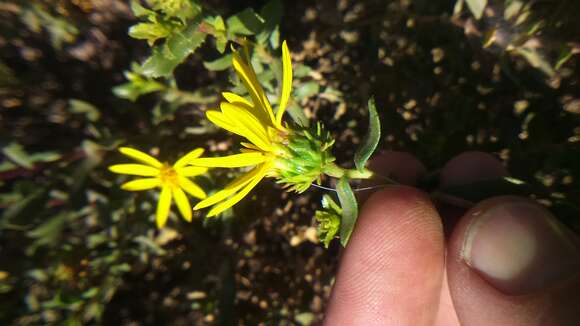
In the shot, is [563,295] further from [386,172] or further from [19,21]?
[19,21]

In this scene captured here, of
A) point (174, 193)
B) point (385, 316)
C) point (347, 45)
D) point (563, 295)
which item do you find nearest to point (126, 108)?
point (174, 193)

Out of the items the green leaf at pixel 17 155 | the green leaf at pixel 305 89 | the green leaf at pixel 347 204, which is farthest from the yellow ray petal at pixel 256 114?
the green leaf at pixel 17 155

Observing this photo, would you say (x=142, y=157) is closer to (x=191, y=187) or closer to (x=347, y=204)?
(x=191, y=187)

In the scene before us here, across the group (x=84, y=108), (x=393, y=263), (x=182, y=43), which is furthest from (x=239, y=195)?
(x=84, y=108)

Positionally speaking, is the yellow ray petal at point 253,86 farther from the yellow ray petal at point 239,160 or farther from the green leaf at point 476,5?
the green leaf at point 476,5

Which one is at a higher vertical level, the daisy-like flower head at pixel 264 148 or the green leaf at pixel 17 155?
the green leaf at pixel 17 155

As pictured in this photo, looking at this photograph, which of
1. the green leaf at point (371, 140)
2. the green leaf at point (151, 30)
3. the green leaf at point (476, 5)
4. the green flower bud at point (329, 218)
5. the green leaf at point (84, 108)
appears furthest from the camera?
the green leaf at point (84, 108)
